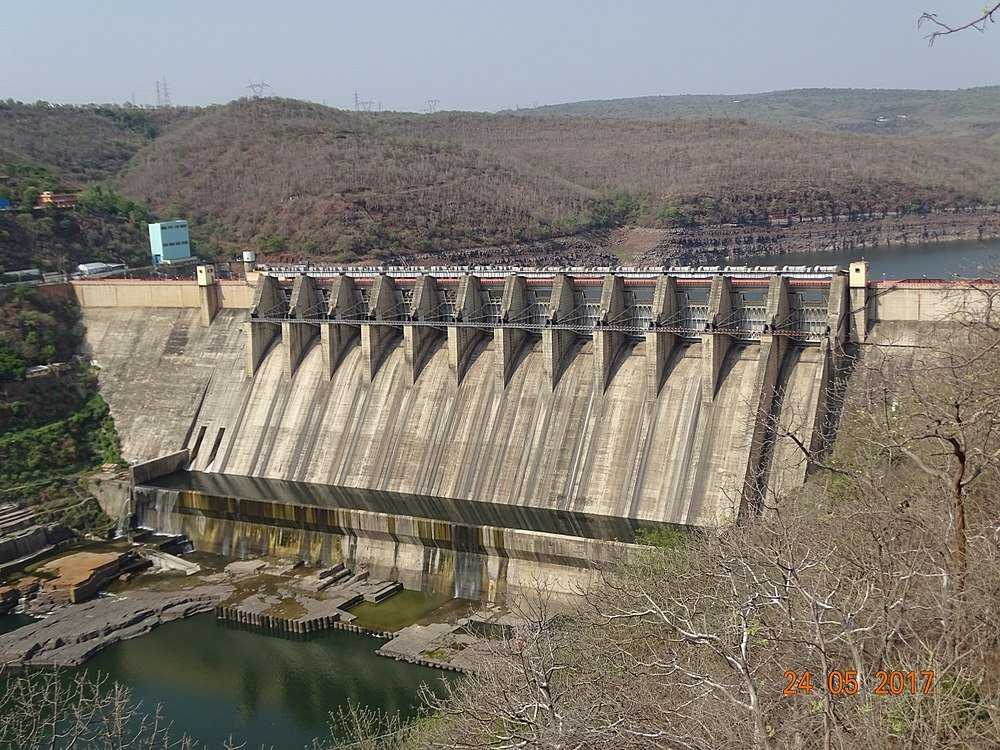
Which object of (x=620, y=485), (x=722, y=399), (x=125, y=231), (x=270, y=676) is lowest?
(x=270, y=676)

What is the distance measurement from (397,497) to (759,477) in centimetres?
1235

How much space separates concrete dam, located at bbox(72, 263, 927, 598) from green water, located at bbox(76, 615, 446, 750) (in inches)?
164

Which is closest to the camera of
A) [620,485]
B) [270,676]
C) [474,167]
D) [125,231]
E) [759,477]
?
[270,676]

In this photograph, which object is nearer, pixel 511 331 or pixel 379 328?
pixel 511 331

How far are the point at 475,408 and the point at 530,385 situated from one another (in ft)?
6.95

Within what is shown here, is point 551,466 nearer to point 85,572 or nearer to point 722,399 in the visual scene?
point 722,399

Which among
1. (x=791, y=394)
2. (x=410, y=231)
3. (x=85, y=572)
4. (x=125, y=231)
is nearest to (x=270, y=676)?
(x=85, y=572)

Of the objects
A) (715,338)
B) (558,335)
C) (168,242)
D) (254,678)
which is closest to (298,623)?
(254,678)

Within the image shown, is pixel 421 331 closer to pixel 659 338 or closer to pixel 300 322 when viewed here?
pixel 300 322

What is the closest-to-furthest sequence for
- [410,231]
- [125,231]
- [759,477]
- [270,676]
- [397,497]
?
[270,676], [759,477], [397,497], [125,231], [410,231]

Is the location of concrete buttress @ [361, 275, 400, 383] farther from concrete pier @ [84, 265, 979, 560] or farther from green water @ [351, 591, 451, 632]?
green water @ [351, 591, 451, 632]

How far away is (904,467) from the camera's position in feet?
63.3
